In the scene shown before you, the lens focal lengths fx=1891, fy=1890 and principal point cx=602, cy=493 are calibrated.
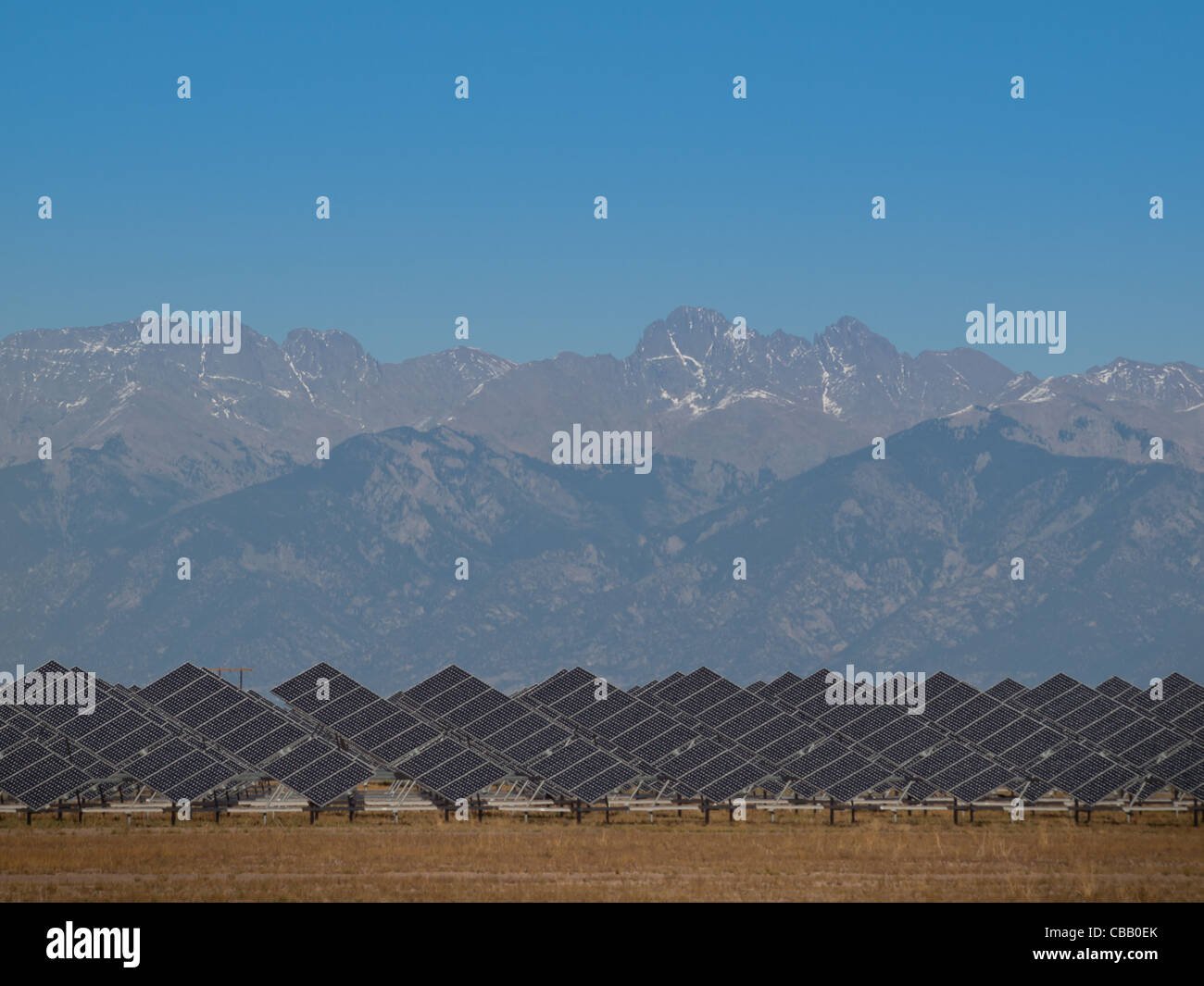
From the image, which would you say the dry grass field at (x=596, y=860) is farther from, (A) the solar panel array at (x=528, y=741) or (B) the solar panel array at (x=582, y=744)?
(B) the solar panel array at (x=582, y=744)

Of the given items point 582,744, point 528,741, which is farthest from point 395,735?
point 582,744

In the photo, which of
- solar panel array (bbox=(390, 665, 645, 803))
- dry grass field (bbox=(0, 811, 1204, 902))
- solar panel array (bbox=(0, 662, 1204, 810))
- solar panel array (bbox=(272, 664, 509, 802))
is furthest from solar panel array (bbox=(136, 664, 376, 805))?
solar panel array (bbox=(390, 665, 645, 803))

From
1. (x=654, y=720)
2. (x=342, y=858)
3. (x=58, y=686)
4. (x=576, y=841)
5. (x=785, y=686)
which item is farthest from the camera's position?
(x=785, y=686)

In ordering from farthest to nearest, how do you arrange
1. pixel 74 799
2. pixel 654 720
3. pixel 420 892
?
pixel 654 720
pixel 74 799
pixel 420 892

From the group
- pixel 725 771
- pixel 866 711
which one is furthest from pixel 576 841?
pixel 866 711

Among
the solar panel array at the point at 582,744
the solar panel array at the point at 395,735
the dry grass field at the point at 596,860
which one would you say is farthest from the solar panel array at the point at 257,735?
the dry grass field at the point at 596,860

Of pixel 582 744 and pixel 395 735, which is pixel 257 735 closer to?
pixel 395 735
